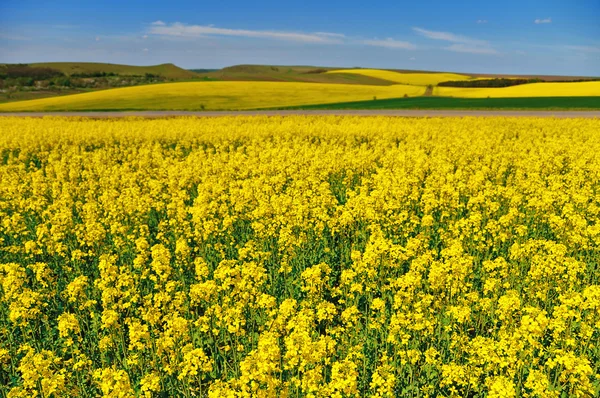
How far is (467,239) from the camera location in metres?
10.1

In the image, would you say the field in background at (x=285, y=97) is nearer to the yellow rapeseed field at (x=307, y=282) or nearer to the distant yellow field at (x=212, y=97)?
the distant yellow field at (x=212, y=97)

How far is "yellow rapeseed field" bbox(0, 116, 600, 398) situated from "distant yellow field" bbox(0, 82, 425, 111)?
51343mm

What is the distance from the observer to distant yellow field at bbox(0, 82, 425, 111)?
6688 cm

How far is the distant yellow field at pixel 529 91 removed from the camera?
7599 centimetres

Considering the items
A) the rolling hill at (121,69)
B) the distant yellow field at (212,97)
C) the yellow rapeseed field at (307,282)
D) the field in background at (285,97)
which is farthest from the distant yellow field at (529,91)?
the rolling hill at (121,69)

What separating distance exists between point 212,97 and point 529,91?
196ft

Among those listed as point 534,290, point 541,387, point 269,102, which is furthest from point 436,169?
point 269,102

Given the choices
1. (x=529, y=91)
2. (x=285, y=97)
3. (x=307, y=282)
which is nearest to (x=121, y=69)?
(x=285, y=97)

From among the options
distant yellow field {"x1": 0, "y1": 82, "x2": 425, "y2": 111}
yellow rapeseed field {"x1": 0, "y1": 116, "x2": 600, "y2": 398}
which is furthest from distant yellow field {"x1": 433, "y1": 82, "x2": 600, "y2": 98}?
yellow rapeseed field {"x1": 0, "y1": 116, "x2": 600, "y2": 398}

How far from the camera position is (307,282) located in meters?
6.99

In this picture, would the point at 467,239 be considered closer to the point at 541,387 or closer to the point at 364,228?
the point at 364,228

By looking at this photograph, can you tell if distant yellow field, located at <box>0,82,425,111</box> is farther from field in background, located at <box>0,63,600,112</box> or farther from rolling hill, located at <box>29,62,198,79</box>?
rolling hill, located at <box>29,62,198,79</box>

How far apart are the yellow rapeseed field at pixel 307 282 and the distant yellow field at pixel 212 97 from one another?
51.3m

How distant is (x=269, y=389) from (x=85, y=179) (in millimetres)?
14581
